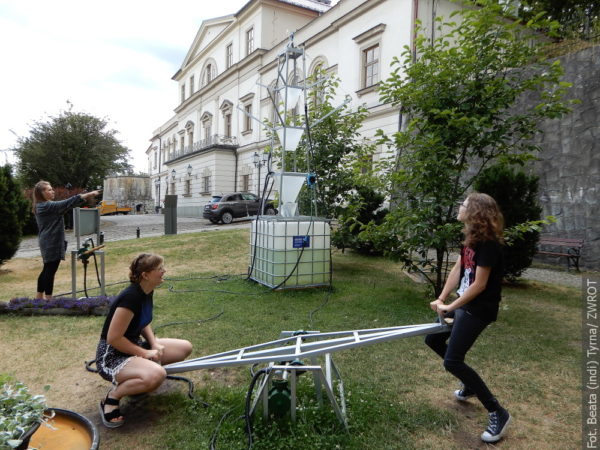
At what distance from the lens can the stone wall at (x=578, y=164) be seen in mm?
9383

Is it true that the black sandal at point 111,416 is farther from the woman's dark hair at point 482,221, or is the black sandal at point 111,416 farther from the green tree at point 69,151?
the green tree at point 69,151

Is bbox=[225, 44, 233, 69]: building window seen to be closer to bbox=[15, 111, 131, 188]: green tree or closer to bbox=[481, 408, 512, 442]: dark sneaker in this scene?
bbox=[15, 111, 131, 188]: green tree

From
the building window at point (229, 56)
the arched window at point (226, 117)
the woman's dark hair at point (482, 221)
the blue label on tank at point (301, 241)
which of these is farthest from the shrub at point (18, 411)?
the building window at point (229, 56)

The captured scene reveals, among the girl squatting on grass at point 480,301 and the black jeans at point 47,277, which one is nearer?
the girl squatting on grass at point 480,301

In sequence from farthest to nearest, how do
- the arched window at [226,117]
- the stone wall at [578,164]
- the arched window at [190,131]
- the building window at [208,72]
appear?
the arched window at [190,131] → the building window at [208,72] → the arched window at [226,117] → the stone wall at [578,164]

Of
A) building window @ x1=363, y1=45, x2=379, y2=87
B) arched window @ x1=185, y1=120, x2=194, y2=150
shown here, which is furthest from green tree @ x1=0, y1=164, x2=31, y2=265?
arched window @ x1=185, y1=120, x2=194, y2=150

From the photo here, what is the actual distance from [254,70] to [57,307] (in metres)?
23.4

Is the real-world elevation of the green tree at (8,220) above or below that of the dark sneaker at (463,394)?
above

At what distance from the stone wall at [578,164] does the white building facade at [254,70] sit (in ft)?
17.0

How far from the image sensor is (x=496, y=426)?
250 cm

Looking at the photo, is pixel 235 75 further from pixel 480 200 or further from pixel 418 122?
pixel 480 200

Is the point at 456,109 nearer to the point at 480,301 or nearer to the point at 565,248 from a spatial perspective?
the point at 480,301

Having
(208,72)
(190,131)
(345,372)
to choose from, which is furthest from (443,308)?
(190,131)

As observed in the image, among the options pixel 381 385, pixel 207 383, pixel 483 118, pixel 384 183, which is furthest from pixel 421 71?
pixel 207 383
